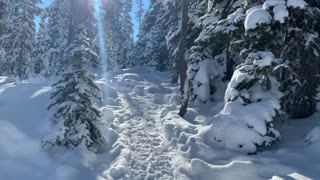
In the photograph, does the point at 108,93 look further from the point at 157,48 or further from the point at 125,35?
the point at 125,35

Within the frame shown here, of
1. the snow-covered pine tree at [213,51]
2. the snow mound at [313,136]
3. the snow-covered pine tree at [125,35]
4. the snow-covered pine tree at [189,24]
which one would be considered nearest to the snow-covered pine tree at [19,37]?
the snow-covered pine tree at [189,24]

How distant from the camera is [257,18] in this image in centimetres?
1043

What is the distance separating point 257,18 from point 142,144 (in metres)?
5.53

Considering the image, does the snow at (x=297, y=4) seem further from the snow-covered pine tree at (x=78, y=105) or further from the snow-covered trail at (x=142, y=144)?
the snow-covered pine tree at (x=78, y=105)

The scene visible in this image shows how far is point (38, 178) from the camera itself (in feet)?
29.2

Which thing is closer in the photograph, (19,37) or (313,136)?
(313,136)

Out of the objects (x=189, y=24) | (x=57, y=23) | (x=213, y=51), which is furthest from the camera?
(x=57, y=23)

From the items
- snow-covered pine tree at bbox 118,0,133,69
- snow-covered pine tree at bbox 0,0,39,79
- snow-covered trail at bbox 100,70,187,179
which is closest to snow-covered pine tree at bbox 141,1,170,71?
snow-covered pine tree at bbox 118,0,133,69

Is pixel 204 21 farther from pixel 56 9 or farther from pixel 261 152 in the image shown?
pixel 56 9

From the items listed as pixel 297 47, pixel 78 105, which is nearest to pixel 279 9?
pixel 297 47

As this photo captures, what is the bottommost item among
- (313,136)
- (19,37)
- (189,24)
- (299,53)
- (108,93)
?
(108,93)

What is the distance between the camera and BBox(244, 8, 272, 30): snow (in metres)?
10.4

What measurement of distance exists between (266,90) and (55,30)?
118ft

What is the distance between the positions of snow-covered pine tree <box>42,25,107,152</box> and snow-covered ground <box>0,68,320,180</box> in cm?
42
